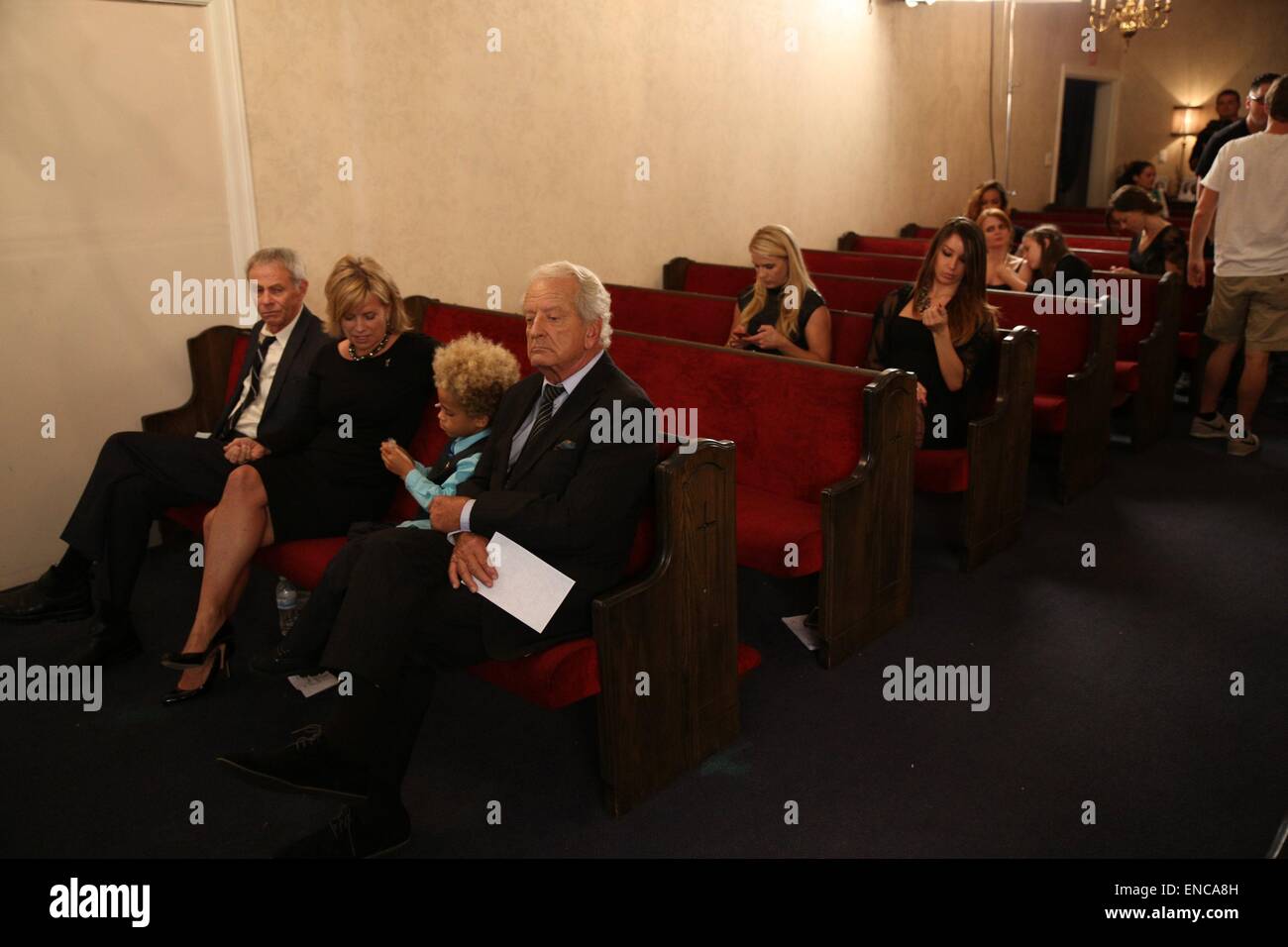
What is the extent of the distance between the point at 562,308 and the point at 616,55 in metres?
3.47

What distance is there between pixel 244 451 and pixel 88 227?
4.29 feet

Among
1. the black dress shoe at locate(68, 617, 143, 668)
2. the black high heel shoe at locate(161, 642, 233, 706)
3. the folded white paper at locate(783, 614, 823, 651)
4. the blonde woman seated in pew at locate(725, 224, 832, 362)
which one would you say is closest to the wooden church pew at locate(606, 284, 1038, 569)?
the blonde woman seated in pew at locate(725, 224, 832, 362)

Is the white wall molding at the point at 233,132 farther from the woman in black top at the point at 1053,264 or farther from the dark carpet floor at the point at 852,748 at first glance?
the woman in black top at the point at 1053,264

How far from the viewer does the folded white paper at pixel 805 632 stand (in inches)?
133

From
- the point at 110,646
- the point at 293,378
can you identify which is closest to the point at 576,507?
the point at 293,378

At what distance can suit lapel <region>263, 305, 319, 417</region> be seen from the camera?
3582 millimetres

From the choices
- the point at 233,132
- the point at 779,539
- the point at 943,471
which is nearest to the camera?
the point at 779,539

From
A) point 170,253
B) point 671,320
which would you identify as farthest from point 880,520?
point 170,253

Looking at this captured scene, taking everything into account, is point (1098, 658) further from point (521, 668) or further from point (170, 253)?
point (170, 253)

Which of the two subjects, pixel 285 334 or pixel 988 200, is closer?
pixel 285 334

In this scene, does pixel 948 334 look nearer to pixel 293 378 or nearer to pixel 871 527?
pixel 871 527

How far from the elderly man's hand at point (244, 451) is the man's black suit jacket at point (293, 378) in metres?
A: 0.08

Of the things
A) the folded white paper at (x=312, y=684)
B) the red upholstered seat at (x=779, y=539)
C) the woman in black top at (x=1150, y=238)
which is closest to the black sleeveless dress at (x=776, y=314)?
the red upholstered seat at (x=779, y=539)

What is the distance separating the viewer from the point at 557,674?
2.43 m
